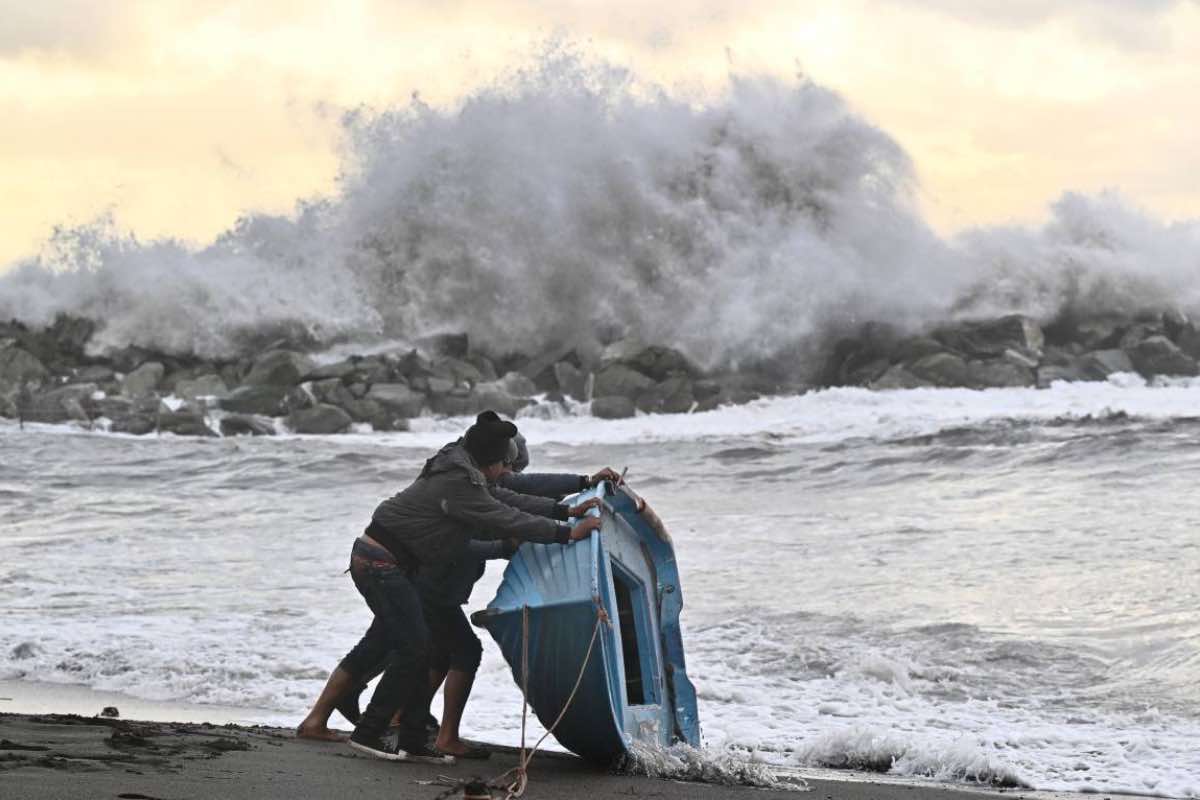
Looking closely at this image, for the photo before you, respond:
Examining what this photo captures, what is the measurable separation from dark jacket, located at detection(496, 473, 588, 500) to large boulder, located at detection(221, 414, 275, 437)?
17.6 metres

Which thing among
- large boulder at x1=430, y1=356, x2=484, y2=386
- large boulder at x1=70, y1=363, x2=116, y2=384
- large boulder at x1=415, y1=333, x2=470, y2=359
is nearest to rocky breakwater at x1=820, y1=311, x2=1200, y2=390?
large boulder at x1=430, y1=356, x2=484, y2=386

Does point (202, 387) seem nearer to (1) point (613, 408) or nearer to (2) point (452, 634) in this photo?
(1) point (613, 408)

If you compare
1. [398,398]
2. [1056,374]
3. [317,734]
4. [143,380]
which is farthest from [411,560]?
[143,380]

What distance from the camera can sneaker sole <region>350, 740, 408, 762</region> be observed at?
579cm

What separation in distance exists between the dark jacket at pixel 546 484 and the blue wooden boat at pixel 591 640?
0.10 m

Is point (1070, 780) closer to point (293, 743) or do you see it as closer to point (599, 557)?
point (599, 557)

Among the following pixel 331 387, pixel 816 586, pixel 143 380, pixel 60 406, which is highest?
pixel 143 380

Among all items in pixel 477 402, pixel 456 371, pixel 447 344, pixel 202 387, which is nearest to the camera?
pixel 477 402

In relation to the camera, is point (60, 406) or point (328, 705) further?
point (60, 406)

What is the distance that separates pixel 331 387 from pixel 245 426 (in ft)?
7.53

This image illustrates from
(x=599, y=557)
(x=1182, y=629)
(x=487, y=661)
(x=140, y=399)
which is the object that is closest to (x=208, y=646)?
(x=487, y=661)

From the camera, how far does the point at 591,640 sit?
5.62 metres

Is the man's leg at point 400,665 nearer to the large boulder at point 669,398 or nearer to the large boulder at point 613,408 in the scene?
the large boulder at point 613,408

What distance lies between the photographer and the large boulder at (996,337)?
25.8 meters
